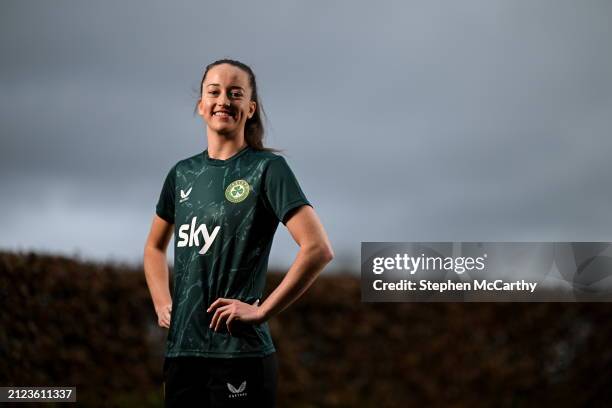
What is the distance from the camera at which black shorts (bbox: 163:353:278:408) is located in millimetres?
3355

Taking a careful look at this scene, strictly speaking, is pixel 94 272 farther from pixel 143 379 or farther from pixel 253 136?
pixel 253 136

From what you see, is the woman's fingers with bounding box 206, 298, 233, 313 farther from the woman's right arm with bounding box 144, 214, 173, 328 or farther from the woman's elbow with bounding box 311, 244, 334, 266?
the woman's right arm with bounding box 144, 214, 173, 328

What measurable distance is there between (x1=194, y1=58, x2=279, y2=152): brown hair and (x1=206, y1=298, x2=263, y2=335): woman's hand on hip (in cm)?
80

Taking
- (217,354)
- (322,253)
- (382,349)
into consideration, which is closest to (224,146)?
(322,253)

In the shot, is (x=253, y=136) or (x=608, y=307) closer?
(x=253, y=136)

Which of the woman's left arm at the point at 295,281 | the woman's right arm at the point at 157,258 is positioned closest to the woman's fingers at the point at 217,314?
the woman's left arm at the point at 295,281

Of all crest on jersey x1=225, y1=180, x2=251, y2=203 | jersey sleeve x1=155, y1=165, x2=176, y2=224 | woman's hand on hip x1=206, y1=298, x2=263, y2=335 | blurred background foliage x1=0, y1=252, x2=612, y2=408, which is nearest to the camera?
woman's hand on hip x1=206, y1=298, x2=263, y2=335

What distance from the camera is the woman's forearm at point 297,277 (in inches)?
131

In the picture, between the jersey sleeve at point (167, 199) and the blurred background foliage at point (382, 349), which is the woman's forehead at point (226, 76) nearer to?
the jersey sleeve at point (167, 199)

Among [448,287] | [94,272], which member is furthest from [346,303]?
[94,272]

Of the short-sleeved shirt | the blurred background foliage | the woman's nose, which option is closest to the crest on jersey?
the short-sleeved shirt

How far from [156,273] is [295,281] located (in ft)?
3.18

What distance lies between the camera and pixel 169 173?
3.91 metres

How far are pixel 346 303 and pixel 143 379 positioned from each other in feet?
9.19
